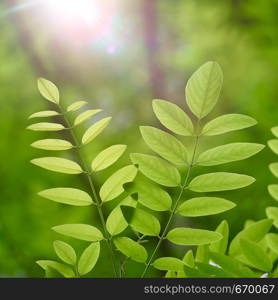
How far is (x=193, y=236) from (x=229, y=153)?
0.15 meters

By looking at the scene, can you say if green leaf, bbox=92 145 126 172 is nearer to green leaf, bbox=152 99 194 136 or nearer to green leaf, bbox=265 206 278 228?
green leaf, bbox=152 99 194 136

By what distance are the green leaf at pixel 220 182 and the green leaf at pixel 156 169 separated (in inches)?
1.5

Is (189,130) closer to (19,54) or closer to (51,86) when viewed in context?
(51,86)

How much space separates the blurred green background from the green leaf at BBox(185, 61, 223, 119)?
104cm

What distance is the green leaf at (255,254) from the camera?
29.8 inches

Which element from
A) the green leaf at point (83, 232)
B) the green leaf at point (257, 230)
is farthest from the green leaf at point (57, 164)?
the green leaf at point (257, 230)

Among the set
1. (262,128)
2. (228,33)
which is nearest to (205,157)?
(262,128)

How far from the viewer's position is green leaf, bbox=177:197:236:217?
0.80 metres

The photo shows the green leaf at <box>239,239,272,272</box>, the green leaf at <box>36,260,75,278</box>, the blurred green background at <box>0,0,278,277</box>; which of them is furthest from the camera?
the blurred green background at <box>0,0,278,277</box>

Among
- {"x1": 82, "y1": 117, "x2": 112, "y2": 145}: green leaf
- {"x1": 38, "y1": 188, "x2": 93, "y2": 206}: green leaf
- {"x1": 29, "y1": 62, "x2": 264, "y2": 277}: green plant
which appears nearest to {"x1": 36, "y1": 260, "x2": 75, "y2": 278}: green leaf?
{"x1": 29, "y1": 62, "x2": 264, "y2": 277}: green plant

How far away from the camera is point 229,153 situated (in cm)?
83

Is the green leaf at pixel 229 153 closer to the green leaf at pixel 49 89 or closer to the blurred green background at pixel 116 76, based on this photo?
the green leaf at pixel 49 89

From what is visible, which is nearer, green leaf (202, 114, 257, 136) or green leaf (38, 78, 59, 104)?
green leaf (202, 114, 257, 136)

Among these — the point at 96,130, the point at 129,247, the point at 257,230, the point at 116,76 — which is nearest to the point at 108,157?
the point at 96,130
